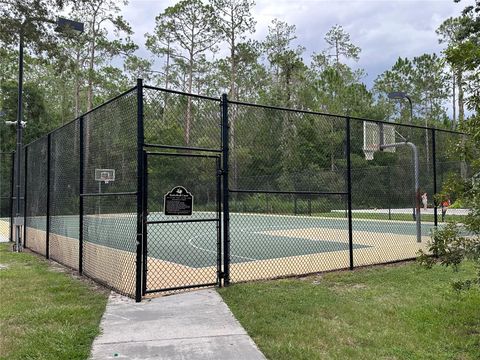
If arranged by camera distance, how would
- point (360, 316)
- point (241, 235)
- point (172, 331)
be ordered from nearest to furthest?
point (172, 331)
point (360, 316)
point (241, 235)

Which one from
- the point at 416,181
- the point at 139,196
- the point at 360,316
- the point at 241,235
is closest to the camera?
the point at 360,316

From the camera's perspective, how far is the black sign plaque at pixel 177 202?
5816mm

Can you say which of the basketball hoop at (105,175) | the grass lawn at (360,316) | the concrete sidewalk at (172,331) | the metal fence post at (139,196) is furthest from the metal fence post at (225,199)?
the basketball hoop at (105,175)

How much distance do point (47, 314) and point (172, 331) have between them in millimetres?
1535

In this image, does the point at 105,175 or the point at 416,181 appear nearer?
the point at 105,175

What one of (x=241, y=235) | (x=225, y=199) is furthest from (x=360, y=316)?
(x=241, y=235)

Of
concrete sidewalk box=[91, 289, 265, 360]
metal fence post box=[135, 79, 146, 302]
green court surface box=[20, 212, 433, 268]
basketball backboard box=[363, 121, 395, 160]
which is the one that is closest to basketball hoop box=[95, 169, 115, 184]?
green court surface box=[20, 212, 433, 268]

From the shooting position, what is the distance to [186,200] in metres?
5.96

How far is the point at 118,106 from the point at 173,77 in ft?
111

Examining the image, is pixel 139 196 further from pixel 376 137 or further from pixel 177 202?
pixel 376 137

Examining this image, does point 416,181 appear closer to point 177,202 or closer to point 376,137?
point 376,137

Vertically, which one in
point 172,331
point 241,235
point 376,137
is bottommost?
point 241,235

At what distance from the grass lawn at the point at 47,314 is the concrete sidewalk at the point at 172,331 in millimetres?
183

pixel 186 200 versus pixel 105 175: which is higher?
pixel 105 175
